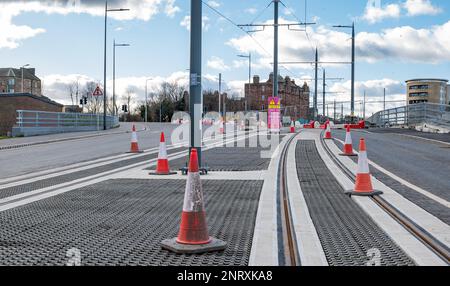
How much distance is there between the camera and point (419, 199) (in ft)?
27.7

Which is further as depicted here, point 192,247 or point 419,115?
point 419,115

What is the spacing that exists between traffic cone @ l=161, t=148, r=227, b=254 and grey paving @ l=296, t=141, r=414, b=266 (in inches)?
43.1

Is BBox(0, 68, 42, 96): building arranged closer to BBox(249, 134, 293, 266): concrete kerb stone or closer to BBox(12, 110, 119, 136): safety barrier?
BBox(12, 110, 119, 136): safety barrier

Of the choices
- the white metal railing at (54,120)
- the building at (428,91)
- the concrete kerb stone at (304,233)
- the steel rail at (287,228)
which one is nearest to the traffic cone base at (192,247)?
the steel rail at (287,228)

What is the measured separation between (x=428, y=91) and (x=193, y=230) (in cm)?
15910

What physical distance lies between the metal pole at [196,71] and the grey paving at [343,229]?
2.63m

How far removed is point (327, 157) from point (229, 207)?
857 centimetres

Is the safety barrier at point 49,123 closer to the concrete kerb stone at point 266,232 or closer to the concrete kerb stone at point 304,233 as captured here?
the concrete kerb stone at point 266,232

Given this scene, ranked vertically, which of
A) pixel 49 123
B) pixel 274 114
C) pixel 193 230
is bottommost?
pixel 193 230

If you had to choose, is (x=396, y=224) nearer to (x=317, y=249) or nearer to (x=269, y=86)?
(x=317, y=249)

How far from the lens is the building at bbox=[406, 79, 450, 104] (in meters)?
144

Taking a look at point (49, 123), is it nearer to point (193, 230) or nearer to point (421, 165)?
point (421, 165)

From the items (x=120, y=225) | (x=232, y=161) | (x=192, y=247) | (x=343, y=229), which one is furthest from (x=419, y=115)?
(x=192, y=247)
